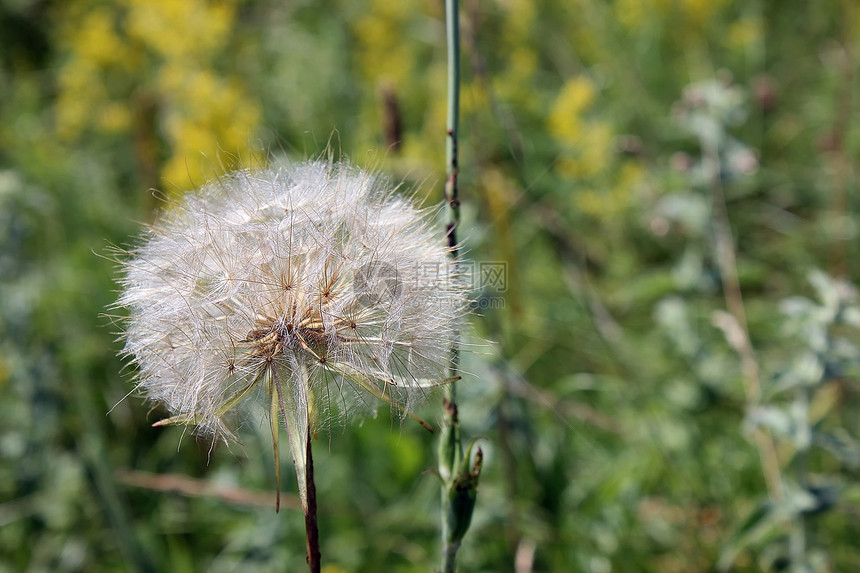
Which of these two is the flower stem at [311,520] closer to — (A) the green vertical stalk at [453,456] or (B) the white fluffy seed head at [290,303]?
(B) the white fluffy seed head at [290,303]

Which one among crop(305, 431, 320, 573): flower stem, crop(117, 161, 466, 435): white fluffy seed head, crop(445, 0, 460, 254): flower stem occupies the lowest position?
crop(305, 431, 320, 573): flower stem

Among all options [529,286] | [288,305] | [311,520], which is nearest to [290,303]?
[288,305]

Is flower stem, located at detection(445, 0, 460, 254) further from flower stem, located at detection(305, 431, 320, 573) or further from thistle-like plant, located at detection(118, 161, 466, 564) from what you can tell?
flower stem, located at detection(305, 431, 320, 573)

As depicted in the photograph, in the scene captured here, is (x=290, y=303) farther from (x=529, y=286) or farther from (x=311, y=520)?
(x=529, y=286)

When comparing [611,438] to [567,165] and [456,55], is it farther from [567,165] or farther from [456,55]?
[456,55]

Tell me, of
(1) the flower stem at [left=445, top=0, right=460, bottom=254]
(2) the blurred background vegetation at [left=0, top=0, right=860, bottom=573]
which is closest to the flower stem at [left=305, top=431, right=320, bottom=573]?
(2) the blurred background vegetation at [left=0, top=0, right=860, bottom=573]

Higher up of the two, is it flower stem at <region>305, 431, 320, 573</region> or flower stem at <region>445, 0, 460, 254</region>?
flower stem at <region>445, 0, 460, 254</region>

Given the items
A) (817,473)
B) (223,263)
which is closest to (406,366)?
(223,263)

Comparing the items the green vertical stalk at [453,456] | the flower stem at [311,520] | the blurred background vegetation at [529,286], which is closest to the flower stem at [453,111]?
the green vertical stalk at [453,456]
